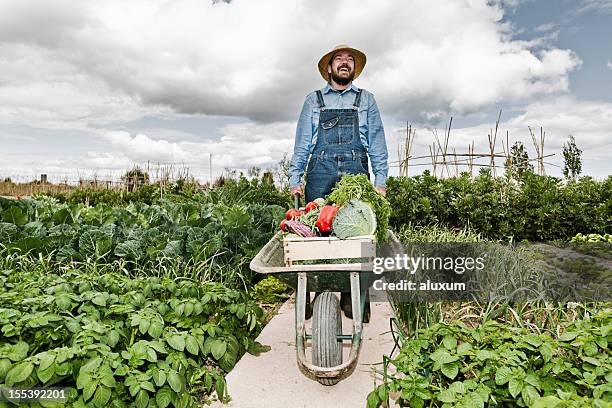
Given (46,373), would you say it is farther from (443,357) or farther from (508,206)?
(508,206)

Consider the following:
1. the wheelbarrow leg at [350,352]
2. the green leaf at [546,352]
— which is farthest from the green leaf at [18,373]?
the green leaf at [546,352]

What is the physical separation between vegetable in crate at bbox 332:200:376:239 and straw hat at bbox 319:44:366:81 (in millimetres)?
1698

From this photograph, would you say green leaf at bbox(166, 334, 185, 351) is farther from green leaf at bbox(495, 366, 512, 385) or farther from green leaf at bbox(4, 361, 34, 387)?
green leaf at bbox(495, 366, 512, 385)

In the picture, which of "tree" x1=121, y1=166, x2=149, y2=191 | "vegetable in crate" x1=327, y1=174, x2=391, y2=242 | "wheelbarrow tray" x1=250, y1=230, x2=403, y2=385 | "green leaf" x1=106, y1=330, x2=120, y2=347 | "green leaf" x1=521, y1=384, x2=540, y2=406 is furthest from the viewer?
"tree" x1=121, y1=166, x2=149, y2=191

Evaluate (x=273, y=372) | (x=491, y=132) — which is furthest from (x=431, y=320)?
(x=491, y=132)

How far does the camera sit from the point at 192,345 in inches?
93.9

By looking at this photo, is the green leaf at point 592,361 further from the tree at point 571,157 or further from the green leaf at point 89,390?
the tree at point 571,157

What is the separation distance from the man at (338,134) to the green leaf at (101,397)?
2.16 m

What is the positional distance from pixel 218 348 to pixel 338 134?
2004mm

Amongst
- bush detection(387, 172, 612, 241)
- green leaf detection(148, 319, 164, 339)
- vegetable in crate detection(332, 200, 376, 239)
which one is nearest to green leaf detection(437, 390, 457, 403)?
vegetable in crate detection(332, 200, 376, 239)

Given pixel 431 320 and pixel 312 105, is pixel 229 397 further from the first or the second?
pixel 312 105

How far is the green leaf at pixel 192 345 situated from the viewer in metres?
2.37

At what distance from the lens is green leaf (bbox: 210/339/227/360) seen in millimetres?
2592

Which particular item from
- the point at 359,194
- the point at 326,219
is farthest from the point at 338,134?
the point at 326,219
